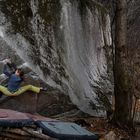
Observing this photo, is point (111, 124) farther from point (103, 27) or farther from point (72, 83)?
point (103, 27)

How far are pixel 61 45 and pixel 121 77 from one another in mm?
1848

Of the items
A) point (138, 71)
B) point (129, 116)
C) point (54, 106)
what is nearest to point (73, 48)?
point (54, 106)

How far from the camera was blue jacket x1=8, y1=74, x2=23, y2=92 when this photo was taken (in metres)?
8.60

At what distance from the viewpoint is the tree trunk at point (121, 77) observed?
29.1 ft

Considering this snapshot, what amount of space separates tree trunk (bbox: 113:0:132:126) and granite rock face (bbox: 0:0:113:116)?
1036 millimetres

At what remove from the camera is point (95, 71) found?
11.0m

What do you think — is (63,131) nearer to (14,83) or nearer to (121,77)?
(14,83)

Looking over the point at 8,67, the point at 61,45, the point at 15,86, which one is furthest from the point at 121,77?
the point at 8,67

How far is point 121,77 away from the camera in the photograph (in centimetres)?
898

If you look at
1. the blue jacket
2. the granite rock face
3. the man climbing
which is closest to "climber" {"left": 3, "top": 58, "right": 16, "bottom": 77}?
the man climbing

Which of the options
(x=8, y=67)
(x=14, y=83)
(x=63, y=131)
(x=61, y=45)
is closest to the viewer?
(x=63, y=131)

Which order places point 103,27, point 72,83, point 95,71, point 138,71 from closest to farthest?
point 72,83 < point 95,71 < point 103,27 < point 138,71

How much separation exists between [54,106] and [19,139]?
7.25ft

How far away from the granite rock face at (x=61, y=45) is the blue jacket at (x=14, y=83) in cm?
55
